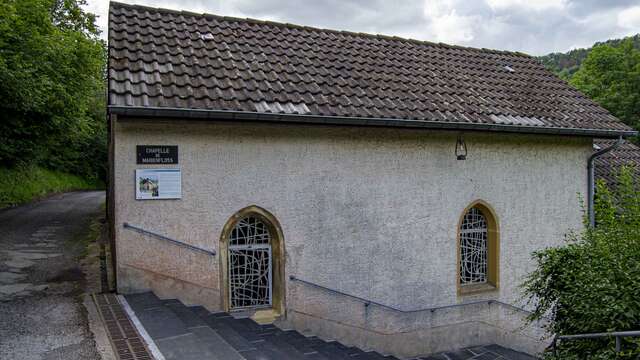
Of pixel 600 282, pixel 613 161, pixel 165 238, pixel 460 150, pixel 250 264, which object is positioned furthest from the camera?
pixel 613 161

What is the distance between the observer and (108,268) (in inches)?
377

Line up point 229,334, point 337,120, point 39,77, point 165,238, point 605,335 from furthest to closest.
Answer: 1. point 39,77
2. point 337,120
3. point 165,238
4. point 229,334
5. point 605,335

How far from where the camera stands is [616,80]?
3838 cm

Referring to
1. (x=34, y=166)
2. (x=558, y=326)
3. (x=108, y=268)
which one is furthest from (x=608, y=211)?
(x=34, y=166)

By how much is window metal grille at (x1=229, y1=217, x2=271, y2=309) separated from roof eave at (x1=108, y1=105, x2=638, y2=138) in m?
1.77

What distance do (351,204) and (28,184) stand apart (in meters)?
24.1

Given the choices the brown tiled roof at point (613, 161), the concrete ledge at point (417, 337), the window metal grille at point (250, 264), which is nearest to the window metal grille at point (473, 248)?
the concrete ledge at point (417, 337)

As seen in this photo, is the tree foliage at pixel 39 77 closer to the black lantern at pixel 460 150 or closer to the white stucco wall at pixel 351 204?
the white stucco wall at pixel 351 204

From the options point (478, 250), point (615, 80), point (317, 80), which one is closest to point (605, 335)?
point (478, 250)

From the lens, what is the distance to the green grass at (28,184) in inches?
930

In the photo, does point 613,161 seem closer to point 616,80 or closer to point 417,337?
point 417,337

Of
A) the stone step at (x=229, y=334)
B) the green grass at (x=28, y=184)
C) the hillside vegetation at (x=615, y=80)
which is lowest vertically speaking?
the stone step at (x=229, y=334)

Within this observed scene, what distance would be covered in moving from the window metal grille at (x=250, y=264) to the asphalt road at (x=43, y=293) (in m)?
2.32

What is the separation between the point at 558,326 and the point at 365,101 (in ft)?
15.2
